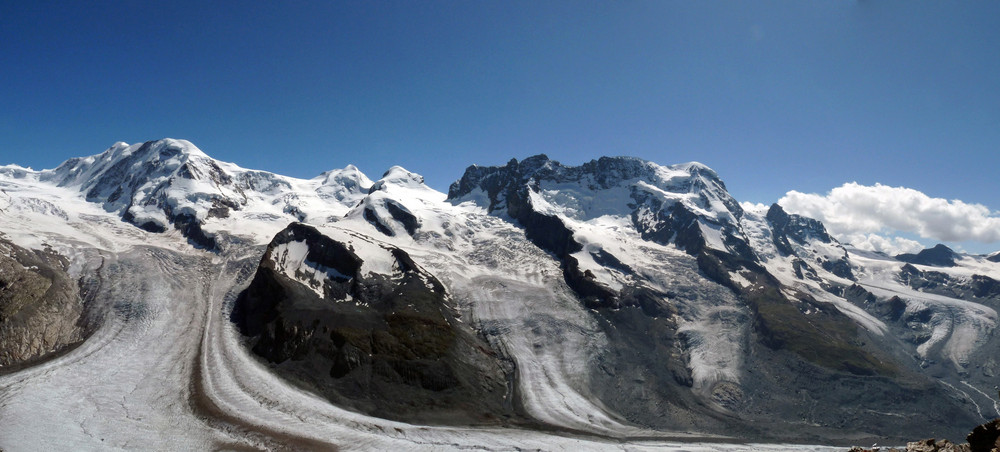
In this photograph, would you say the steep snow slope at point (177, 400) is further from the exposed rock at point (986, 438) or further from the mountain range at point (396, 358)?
the exposed rock at point (986, 438)

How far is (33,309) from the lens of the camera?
103m

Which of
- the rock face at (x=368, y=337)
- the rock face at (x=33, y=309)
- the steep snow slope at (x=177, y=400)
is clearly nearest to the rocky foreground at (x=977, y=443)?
the steep snow slope at (x=177, y=400)

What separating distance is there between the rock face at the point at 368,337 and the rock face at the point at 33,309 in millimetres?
33196

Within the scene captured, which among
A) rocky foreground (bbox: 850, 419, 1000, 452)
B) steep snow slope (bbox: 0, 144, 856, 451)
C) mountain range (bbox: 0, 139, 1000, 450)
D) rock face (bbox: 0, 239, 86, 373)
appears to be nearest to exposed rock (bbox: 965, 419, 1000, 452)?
rocky foreground (bbox: 850, 419, 1000, 452)

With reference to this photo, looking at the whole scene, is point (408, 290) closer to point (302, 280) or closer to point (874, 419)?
point (302, 280)

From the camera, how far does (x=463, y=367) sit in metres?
105

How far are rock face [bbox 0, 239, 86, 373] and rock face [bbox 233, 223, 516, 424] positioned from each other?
33196mm

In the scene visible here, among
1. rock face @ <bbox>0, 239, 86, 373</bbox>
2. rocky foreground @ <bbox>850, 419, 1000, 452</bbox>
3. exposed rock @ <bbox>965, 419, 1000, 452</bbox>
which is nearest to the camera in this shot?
exposed rock @ <bbox>965, 419, 1000, 452</bbox>

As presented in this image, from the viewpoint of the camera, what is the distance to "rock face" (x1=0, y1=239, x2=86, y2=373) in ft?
299

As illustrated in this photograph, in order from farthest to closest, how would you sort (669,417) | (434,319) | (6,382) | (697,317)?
(697,317) < (434,319) < (669,417) < (6,382)

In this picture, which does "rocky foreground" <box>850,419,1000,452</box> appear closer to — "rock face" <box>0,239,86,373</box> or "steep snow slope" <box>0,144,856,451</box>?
"steep snow slope" <box>0,144,856,451</box>

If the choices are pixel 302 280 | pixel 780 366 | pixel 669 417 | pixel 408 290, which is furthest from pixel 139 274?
pixel 780 366

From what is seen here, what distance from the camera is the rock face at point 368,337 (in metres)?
89.4

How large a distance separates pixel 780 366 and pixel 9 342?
17881 cm
